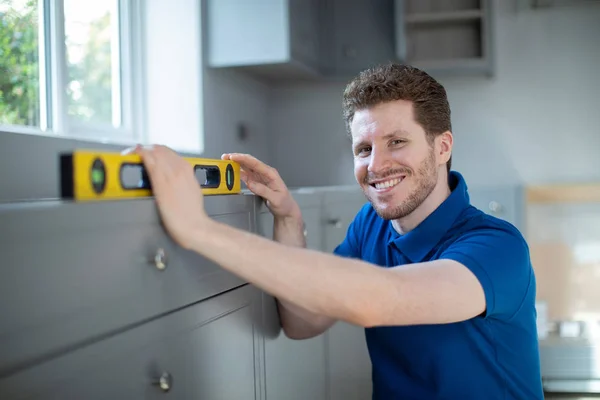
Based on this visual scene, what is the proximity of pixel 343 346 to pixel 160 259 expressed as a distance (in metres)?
1.44

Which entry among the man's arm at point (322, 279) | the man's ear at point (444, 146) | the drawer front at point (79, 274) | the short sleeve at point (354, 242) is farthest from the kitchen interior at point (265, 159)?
the man's ear at point (444, 146)

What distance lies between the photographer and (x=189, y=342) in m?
1.16

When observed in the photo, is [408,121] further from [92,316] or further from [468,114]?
[468,114]

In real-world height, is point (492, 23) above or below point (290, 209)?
above

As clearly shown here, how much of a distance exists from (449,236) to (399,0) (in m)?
1.86

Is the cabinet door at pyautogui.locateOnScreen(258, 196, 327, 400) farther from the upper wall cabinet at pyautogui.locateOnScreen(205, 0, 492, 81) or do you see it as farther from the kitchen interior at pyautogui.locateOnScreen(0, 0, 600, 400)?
the upper wall cabinet at pyautogui.locateOnScreen(205, 0, 492, 81)

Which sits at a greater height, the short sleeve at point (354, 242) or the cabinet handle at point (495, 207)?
the cabinet handle at point (495, 207)

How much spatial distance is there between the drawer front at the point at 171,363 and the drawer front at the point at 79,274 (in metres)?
0.02

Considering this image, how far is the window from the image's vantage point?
182 centimetres

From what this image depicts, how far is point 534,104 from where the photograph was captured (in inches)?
130

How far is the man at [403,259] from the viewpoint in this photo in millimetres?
1026

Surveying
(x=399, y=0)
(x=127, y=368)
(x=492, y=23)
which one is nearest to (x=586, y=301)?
(x=492, y=23)

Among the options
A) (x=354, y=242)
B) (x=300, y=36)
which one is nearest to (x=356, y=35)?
(x=300, y=36)

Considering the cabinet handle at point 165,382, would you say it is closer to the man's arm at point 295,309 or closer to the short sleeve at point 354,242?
the man's arm at point 295,309
